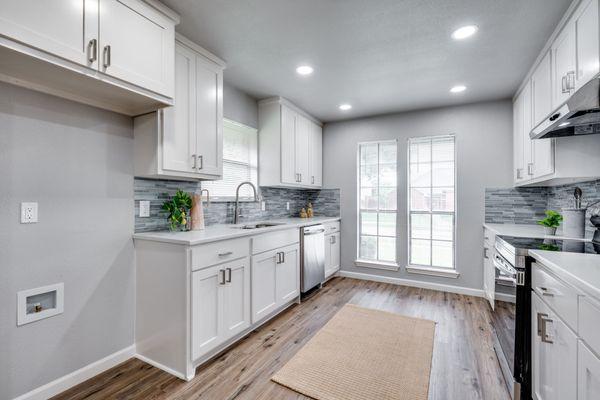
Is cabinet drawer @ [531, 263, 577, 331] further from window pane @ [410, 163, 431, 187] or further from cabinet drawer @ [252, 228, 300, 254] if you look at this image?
window pane @ [410, 163, 431, 187]

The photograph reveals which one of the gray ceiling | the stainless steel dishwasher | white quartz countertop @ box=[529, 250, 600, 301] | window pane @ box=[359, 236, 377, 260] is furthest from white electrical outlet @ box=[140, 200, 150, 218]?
window pane @ box=[359, 236, 377, 260]

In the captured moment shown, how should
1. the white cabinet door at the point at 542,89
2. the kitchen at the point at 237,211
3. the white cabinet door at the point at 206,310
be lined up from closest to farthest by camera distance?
the kitchen at the point at 237,211, the white cabinet door at the point at 206,310, the white cabinet door at the point at 542,89

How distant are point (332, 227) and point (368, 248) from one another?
0.69 metres

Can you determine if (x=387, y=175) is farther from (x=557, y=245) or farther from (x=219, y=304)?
(x=219, y=304)

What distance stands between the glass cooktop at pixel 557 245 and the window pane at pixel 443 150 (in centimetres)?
209

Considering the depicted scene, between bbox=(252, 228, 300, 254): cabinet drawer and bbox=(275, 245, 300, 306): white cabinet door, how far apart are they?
0.26 ft

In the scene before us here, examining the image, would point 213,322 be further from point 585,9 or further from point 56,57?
point 585,9

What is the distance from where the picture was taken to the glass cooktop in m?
1.66

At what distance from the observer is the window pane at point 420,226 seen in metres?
3.99

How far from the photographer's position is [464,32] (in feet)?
7.04

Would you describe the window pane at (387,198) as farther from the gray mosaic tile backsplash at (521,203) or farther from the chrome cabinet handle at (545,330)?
the chrome cabinet handle at (545,330)

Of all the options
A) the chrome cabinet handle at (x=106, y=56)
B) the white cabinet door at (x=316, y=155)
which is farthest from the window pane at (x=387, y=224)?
the chrome cabinet handle at (x=106, y=56)

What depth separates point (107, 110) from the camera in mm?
2059

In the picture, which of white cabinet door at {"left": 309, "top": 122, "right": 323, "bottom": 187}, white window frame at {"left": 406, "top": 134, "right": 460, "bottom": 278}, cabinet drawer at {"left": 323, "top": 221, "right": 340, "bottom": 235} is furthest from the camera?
white cabinet door at {"left": 309, "top": 122, "right": 323, "bottom": 187}
